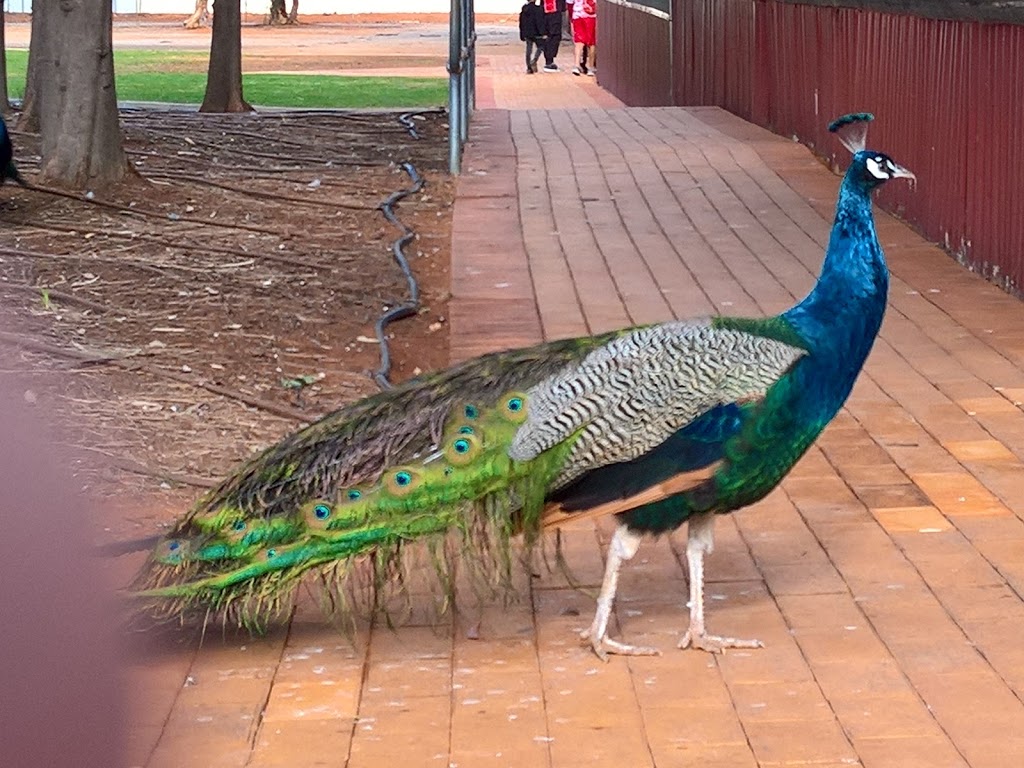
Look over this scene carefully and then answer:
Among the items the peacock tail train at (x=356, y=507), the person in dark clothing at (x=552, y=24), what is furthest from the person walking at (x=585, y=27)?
the peacock tail train at (x=356, y=507)

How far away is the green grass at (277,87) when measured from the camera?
22578 millimetres

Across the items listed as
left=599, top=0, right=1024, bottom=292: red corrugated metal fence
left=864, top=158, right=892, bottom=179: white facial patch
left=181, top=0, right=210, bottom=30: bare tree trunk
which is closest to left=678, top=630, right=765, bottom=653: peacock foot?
left=864, top=158, right=892, bottom=179: white facial patch

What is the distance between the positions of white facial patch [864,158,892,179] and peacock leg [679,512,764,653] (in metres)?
1.04

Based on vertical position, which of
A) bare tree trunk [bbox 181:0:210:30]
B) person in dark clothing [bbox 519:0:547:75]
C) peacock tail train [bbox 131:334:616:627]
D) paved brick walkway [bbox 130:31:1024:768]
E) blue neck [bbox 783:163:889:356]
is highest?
bare tree trunk [bbox 181:0:210:30]

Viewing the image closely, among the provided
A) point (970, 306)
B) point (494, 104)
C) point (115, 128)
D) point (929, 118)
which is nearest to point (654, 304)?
point (970, 306)

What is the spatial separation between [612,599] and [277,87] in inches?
851

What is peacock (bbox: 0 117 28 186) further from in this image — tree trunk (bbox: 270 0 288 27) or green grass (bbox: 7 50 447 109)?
tree trunk (bbox: 270 0 288 27)

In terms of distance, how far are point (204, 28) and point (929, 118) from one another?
131 feet

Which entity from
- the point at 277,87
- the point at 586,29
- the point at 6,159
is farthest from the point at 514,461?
the point at 586,29

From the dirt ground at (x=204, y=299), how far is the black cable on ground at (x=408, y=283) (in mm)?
59

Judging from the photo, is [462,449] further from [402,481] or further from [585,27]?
[585,27]

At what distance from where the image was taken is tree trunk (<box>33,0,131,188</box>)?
11.5 metres

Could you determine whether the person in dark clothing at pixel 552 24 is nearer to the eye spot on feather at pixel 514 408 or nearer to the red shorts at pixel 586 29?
the red shorts at pixel 586 29

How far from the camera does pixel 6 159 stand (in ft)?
36.6
